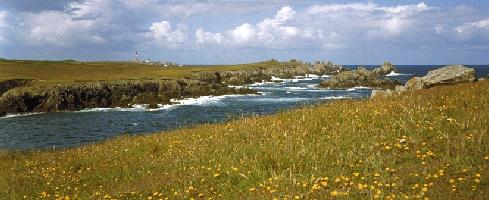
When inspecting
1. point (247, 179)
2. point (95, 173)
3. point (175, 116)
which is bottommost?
point (175, 116)

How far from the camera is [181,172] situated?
1102 cm

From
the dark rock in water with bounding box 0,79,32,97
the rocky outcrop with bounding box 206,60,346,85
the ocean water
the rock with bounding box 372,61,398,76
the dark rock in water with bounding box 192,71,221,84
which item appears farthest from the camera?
the rock with bounding box 372,61,398,76

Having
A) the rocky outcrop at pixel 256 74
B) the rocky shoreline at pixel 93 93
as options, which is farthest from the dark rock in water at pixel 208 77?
the rocky shoreline at pixel 93 93

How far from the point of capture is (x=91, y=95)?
66.9 metres

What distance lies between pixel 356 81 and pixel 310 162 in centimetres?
9907

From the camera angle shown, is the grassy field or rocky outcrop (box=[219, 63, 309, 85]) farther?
rocky outcrop (box=[219, 63, 309, 85])

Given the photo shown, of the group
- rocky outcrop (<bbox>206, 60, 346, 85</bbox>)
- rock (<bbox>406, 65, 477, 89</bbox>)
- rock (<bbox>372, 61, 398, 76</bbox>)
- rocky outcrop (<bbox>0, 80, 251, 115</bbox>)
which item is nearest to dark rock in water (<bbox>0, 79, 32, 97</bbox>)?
rocky outcrop (<bbox>0, 80, 251, 115</bbox>)

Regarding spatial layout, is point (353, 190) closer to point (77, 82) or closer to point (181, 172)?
point (181, 172)

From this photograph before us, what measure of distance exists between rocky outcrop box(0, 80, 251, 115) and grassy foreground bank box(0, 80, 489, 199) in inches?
1919

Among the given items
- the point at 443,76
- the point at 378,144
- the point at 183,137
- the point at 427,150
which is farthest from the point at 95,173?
the point at 443,76

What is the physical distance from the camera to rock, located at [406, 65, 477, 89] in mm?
29453

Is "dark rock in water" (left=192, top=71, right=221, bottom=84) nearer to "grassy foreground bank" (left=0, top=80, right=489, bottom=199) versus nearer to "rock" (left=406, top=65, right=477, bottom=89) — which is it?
"rock" (left=406, top=65, right=477, bottom=89)

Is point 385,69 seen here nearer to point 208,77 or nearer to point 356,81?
point 356,81

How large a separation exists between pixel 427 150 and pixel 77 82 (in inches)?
2653
